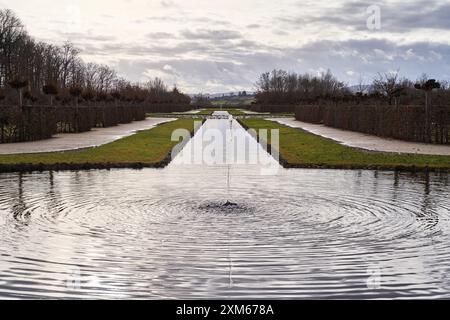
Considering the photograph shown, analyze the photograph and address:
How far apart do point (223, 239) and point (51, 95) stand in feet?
87.5

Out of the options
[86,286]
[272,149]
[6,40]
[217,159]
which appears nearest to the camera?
[86,286]

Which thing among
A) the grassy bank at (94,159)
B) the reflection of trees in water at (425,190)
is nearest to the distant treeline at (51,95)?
the grassy bank at (94,159)

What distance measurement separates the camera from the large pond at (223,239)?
5488 mm

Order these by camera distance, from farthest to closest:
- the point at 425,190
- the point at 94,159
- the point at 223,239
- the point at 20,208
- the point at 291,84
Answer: the point at 291,84, the point at 94,159, the point at 425,190, the point at 20,208, the point at 223,239

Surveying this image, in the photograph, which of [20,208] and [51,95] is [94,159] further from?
[51,95]

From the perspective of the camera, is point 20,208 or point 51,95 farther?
point 51,95

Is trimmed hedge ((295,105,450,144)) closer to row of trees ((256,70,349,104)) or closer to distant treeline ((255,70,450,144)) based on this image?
distant treeline ((255,70,450,144))

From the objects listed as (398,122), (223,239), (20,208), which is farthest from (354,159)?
(223,239)

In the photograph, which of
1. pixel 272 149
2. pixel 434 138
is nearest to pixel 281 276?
pixel 272 149

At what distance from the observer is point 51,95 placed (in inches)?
1257

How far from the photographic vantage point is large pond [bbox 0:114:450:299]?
5.49 metres

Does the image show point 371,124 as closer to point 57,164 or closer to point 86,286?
point 57,164
